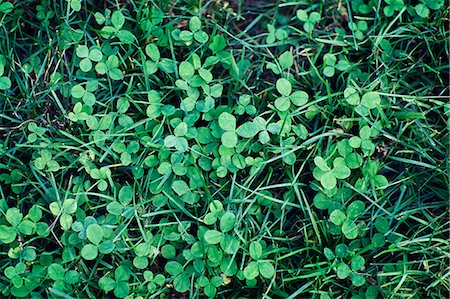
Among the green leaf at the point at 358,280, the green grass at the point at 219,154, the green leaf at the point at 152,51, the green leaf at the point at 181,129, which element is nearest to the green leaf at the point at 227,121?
the green grass at the point at 219,154

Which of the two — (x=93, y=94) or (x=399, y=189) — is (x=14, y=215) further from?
(x=399, y=189)

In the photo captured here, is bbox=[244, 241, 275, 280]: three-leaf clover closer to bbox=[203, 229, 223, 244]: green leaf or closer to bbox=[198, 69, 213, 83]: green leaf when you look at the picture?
bbox=[203, 229, 223, 244]: green leaf

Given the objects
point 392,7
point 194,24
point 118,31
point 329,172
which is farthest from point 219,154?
point 392,7

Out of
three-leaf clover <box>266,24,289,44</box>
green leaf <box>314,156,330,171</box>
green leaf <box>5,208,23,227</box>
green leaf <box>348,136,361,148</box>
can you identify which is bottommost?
green leaf <box>5,208,23,227</box>

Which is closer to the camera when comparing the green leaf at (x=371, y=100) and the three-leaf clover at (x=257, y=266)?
the three-leaf clover at (x=257, y=266)

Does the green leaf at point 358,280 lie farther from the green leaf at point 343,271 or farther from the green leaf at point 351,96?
the green leaf at point 351,96

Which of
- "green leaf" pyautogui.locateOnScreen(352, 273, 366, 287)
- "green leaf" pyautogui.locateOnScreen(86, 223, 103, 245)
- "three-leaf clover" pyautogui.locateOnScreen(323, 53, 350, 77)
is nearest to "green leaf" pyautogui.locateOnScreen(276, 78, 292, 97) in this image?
"three-leaf clover" pyautogui.locateOnScreen(323, 53, 350, 77)
